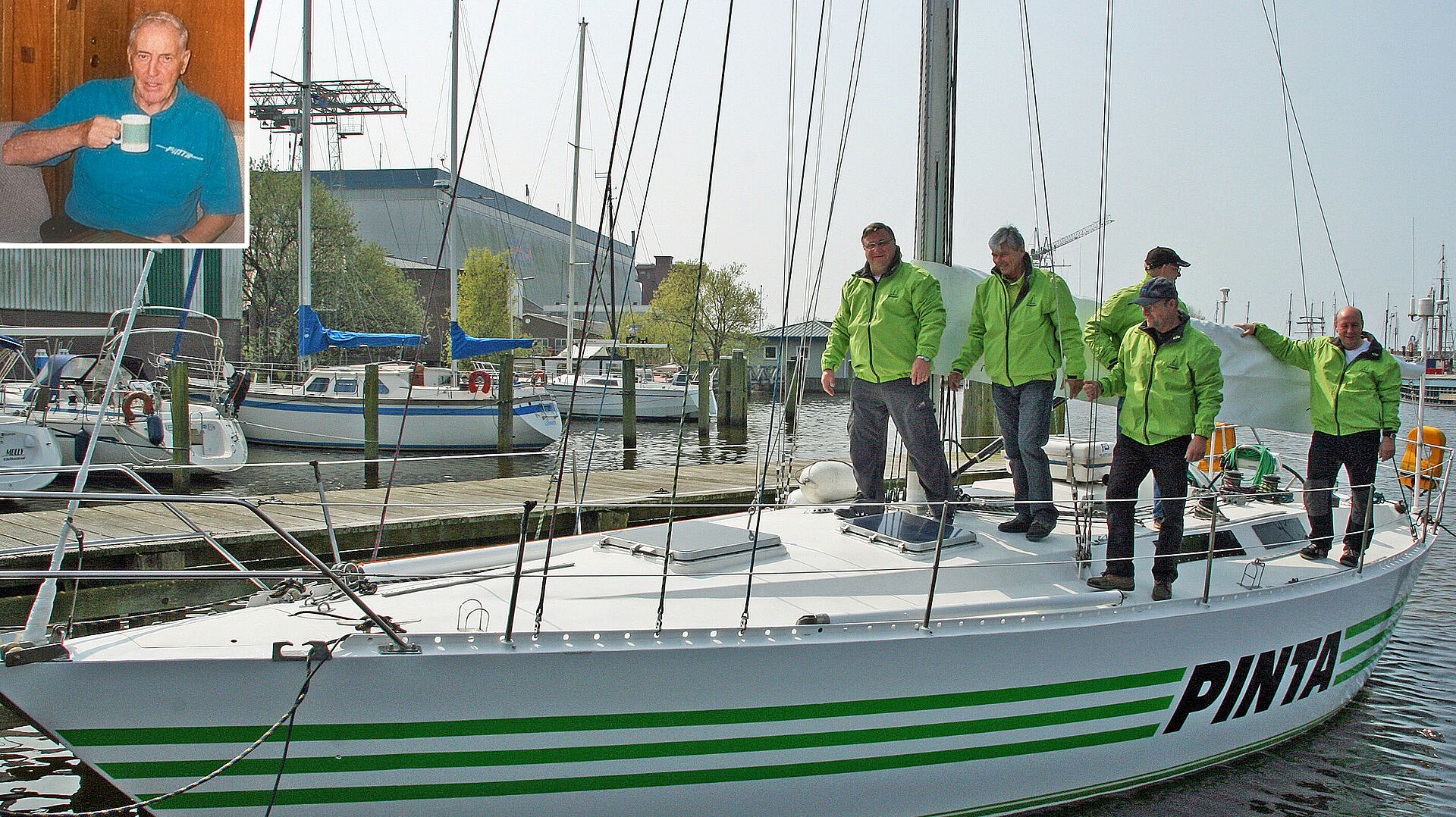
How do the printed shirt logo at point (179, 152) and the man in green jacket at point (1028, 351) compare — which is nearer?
the printed shirt logo at point (179, 152)

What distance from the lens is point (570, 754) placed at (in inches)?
128

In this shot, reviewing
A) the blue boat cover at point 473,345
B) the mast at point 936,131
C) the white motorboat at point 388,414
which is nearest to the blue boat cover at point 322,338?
the white motorboat at point 388,414

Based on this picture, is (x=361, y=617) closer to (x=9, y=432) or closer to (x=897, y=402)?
(x=897, y=402)

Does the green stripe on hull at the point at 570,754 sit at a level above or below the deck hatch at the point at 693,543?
below

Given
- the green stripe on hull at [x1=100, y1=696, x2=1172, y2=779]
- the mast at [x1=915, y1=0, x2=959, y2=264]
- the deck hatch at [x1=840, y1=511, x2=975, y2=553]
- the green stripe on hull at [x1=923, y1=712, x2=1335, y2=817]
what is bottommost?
the green stripe on hull at [x1=923, y1=712, x2=1335, y2=817]

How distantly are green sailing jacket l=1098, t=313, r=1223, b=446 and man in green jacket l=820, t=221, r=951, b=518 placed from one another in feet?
3.10

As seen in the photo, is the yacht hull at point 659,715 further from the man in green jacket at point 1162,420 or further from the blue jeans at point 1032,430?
the blue jeans at point 1032,430

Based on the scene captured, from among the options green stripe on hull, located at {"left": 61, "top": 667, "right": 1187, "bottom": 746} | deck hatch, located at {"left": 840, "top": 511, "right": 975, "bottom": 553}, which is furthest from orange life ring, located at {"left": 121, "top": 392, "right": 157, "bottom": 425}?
deck hatch, located at {"left": 840, "top": 511, "right": 975, "bottom": 553}

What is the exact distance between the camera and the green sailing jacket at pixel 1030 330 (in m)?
4.71

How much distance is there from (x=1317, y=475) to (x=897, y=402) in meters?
2.77

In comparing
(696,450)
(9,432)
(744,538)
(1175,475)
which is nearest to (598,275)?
(744,538)

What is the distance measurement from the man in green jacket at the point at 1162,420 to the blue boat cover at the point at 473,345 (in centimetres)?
1737

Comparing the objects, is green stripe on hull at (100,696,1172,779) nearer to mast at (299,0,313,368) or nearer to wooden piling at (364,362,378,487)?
wooden piling at (364,362,378,487)

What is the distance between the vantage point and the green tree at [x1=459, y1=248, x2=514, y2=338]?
1505 inches
